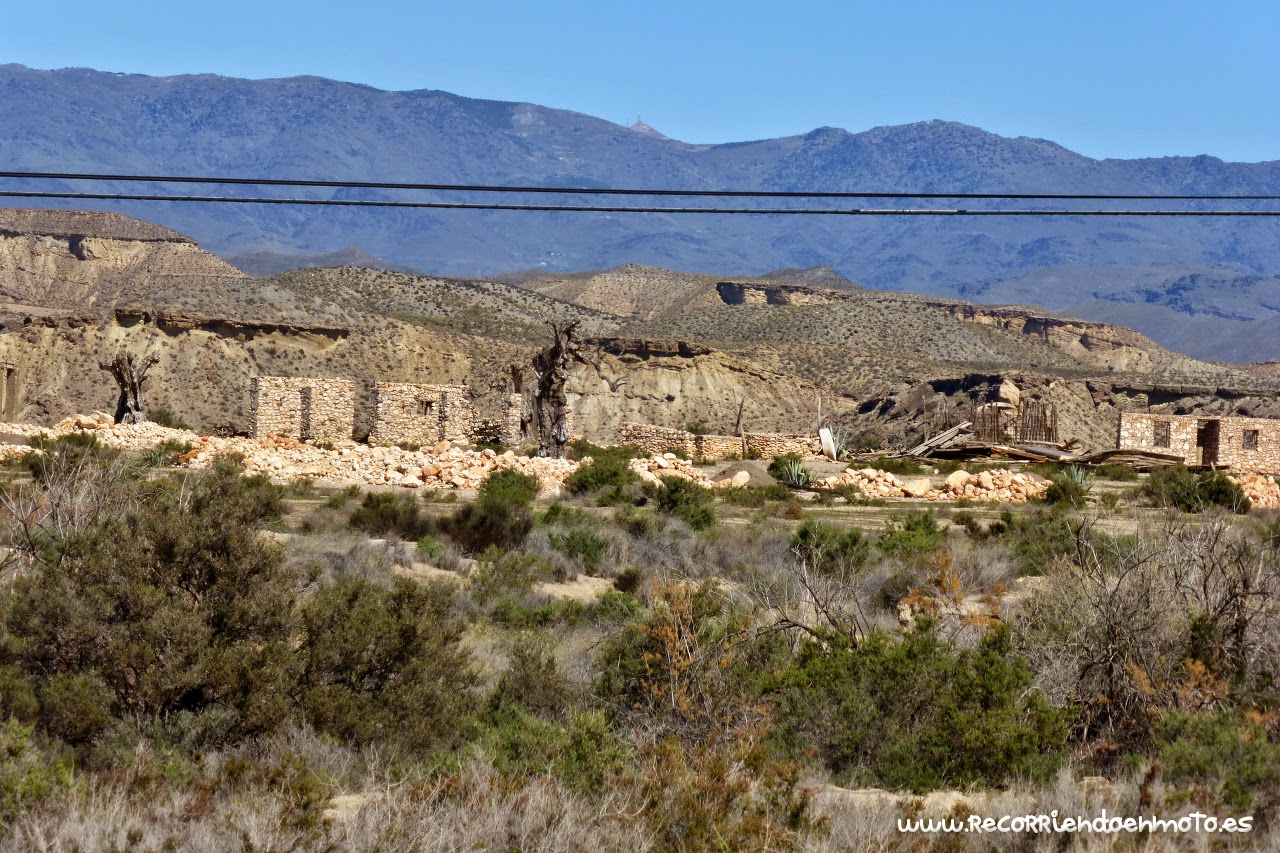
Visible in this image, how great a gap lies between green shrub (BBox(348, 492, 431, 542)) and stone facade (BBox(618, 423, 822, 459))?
18142 millimetres

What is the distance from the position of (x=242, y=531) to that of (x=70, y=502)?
238 inches

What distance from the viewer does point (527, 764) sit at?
9648 mm

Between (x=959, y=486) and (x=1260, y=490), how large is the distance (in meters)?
6.67

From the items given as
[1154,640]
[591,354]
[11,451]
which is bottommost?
[11,451]

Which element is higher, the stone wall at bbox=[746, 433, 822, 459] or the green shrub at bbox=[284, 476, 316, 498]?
the green shrub at bbox=[284, 476, 316, 498]

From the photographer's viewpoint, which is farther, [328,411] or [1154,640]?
[328,411]

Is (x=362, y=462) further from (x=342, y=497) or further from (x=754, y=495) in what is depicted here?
(x=754, y=495)

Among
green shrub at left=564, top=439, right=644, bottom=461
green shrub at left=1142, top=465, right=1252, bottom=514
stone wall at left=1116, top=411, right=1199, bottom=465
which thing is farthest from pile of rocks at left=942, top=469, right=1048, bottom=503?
green shrub at left=564, top=439, right=644, bottom=461

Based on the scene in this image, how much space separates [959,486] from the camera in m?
31.4

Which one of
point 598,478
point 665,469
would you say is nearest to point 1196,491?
point 665,469

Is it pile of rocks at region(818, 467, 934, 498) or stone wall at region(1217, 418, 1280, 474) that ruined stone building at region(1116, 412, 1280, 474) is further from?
pile of rocks at region(818, 467, 934, 498)

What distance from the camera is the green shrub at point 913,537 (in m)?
20.8

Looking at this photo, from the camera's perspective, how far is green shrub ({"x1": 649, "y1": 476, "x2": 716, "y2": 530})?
24719mm

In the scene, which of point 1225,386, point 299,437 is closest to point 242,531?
point 299,437
